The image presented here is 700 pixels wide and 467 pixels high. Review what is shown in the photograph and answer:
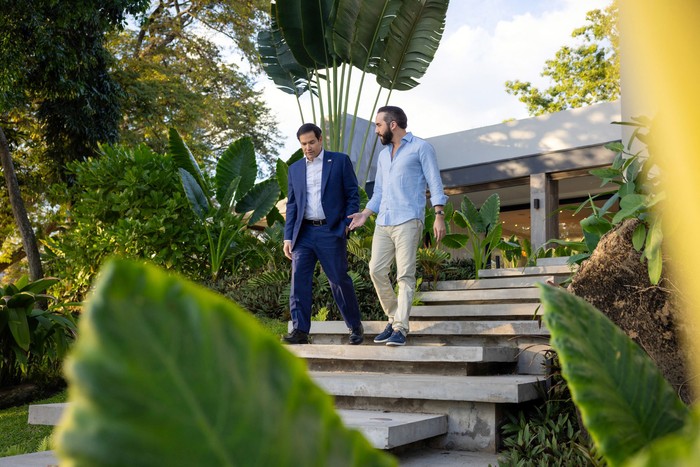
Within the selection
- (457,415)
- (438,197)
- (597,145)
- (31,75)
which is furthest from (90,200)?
(597,145)

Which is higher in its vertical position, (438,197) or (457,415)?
(438,197)

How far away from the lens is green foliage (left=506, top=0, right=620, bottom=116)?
87.1ft

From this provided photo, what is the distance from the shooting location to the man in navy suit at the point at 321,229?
17.5ft

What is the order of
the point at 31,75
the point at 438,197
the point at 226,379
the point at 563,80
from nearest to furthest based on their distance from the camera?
the point at 226,379 < the point at 438,197 < the point at 31,75 < the point at 563,80

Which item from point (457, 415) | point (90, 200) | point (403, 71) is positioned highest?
point (403, 71)

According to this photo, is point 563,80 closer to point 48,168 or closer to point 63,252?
point 48,168

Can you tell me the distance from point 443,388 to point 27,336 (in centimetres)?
301

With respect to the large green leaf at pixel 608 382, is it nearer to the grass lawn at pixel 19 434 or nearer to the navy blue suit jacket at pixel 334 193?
the grass lawn at pixel 19 434

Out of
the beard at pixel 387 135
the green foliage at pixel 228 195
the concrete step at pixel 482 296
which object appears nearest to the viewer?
the beard at pixel 387 135

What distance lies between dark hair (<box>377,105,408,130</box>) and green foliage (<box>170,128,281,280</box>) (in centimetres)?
413

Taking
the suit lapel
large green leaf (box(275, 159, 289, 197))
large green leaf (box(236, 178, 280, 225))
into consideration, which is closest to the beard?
the suit lapel

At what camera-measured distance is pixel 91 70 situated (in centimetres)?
1243

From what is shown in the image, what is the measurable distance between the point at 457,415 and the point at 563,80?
1040 inches

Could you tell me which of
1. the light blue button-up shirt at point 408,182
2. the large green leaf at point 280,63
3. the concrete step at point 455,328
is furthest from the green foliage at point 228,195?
the light blue button-up shirt at point 408,182
